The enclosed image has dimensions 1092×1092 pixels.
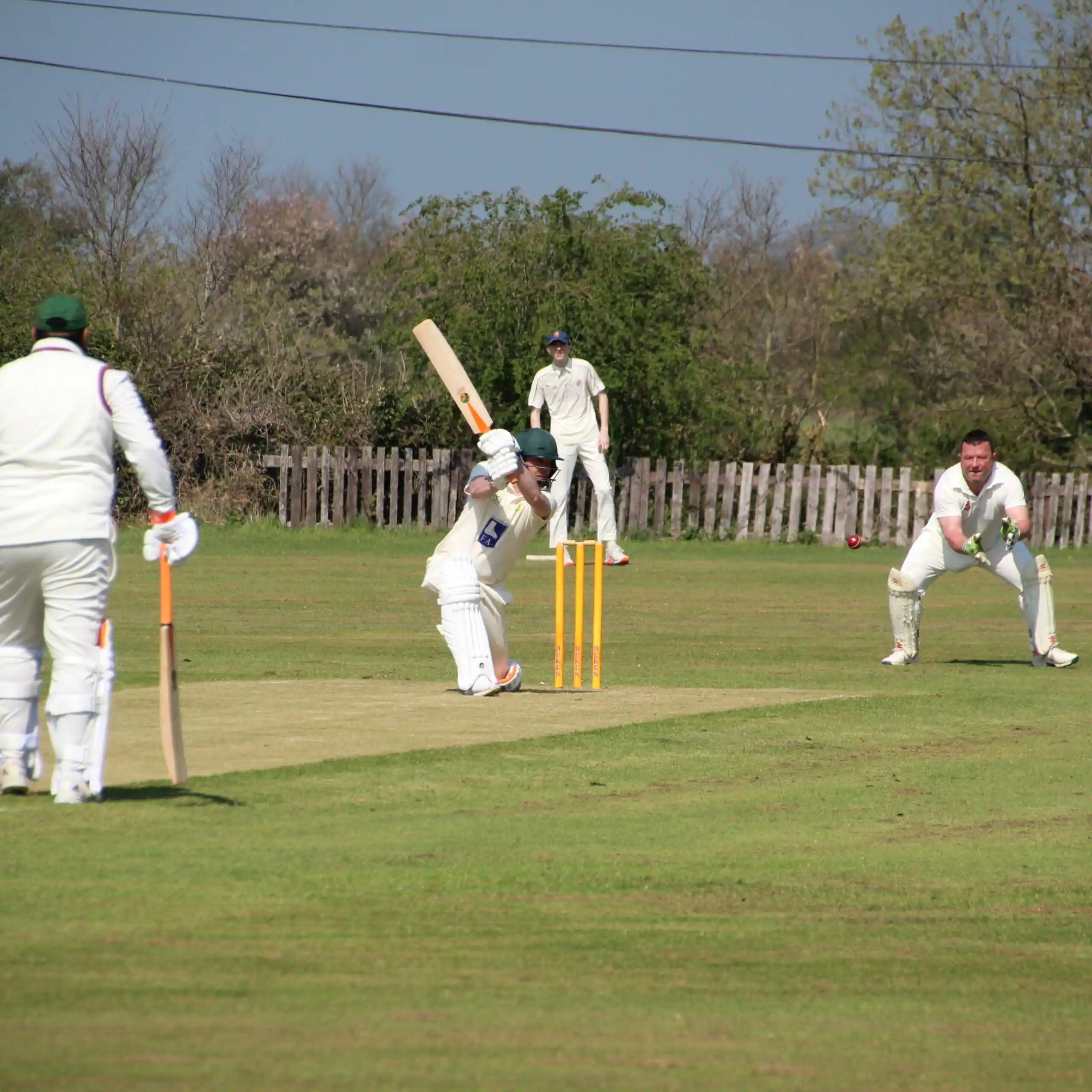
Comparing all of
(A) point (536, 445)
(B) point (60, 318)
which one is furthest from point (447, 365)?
(B) point (60, 318)

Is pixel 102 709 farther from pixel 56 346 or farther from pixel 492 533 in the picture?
pixel 492 533

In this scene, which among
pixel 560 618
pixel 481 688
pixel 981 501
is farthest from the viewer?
pixel 981 501

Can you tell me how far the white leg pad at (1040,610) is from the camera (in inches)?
510

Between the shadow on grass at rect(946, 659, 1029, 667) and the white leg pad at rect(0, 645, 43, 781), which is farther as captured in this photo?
the shadow on grass at rect(946, 659, 1029, 667)

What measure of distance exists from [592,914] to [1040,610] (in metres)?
8.41

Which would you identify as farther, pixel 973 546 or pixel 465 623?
pixel 973 546

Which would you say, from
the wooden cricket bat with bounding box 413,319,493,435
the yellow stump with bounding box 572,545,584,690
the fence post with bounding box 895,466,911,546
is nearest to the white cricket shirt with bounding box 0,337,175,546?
the yellow stump with bounding box 572,545,584,690

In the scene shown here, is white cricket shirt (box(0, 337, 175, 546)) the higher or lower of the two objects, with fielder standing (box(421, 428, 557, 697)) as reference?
higher

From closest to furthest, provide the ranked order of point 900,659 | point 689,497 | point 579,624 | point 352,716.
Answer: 1. point 352,716
2. point 579,624
3. point 900,659
4. point 689,497

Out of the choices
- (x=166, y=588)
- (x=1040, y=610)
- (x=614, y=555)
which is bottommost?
(x=614, y=555)

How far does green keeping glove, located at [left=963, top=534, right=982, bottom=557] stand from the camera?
12891 mm

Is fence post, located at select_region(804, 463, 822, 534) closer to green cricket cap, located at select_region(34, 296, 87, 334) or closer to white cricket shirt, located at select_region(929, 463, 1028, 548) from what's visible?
white cricket shirt, located at select_region(929, 463, 1028, 548)

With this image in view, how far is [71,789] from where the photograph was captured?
646cm

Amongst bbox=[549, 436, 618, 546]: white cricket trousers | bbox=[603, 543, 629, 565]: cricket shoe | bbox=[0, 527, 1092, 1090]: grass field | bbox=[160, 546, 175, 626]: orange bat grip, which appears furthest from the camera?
bbox=[603, 543, 629, 565]: cricket shoe
